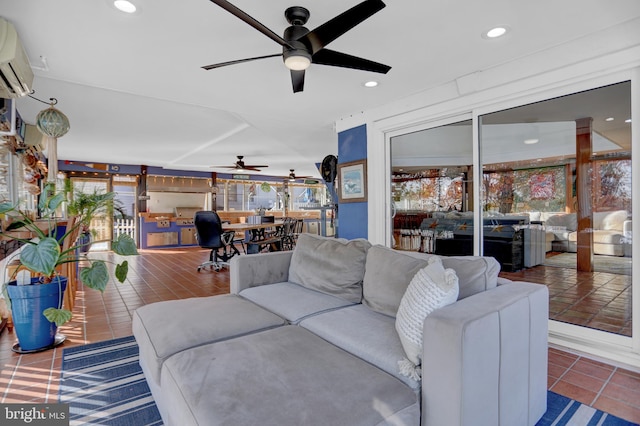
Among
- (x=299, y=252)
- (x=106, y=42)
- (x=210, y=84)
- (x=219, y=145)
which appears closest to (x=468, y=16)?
(x=299, y=252)

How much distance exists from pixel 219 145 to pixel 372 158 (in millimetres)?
3839

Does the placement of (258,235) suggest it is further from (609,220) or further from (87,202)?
(609,220)

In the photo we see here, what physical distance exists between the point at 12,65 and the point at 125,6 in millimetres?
935

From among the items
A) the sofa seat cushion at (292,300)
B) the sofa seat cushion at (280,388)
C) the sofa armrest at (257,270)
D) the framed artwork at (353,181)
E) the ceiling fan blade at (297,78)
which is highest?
the ceiling fan blade at (297,78)

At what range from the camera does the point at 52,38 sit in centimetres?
233

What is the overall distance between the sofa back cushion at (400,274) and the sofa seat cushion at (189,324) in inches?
23.4

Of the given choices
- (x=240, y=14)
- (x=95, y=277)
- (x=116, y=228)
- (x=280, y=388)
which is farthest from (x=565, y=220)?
(x=116, y=228)

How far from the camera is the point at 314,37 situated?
1.95m

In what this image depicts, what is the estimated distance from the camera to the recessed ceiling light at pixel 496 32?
2.26 meters

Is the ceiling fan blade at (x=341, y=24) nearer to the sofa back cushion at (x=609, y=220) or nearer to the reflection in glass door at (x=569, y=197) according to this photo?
the reflection in glass door at (x=569, y=197)

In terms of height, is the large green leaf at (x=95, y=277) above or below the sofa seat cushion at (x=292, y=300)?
above

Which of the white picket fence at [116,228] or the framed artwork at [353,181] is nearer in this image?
the framed artwork at [353,181]

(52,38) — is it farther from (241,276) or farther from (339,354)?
(339,354)

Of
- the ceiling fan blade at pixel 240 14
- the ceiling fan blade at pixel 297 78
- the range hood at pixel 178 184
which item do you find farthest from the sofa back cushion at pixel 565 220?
the range hood at pixel 178 184
